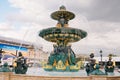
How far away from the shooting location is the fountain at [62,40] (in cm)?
1808

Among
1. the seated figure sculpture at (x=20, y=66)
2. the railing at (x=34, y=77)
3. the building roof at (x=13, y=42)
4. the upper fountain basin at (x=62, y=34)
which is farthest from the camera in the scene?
the building roof at (x=13, y=42)

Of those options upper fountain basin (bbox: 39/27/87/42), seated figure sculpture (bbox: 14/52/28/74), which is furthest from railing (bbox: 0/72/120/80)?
upper fountain basin (bbox: 39/27/87/42)

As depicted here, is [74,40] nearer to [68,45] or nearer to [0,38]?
[68,45]

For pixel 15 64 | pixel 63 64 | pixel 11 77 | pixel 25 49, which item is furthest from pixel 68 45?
pixel 25 49

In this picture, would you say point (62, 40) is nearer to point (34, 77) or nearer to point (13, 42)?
point (34, 77)

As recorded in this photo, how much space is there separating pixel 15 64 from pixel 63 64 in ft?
15.1

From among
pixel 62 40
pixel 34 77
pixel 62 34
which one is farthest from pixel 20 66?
pixel 62 40

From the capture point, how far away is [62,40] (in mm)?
18969

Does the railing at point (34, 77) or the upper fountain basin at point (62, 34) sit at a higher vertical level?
the upper fountain basin at point (62, 34)

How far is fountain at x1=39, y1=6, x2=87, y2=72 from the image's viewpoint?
18.1 metres

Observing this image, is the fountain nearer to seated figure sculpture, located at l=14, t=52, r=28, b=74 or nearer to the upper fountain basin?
the upper fountain basin

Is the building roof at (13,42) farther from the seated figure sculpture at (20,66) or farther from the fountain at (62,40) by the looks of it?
the seated figure sculpture at (20,66)

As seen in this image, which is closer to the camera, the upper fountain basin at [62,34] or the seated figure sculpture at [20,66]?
the seated figure sculpture at [20,66]

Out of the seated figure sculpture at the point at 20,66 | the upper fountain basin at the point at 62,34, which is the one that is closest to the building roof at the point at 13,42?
the upper fountain basin at the point at 62,34
